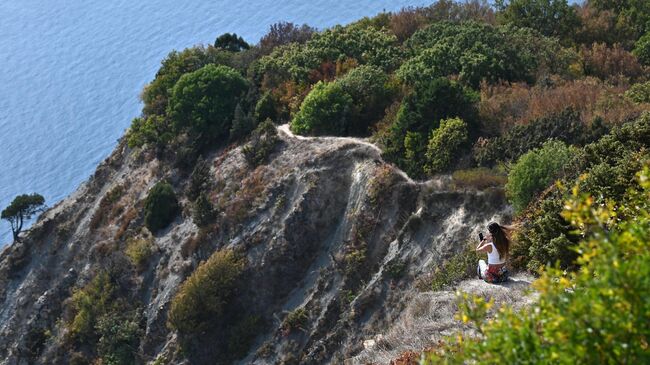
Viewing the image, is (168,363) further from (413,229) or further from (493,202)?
(493,202)

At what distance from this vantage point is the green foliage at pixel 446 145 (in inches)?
1052

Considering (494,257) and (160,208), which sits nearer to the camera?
(494,257)

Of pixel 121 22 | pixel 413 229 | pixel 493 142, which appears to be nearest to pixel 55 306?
pixel 413 229

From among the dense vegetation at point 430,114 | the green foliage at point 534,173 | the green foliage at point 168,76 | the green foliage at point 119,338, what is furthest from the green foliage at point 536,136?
the green foliage at point 168,76

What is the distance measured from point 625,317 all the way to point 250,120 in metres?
30.9

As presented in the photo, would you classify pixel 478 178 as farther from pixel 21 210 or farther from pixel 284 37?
pixel 21 210

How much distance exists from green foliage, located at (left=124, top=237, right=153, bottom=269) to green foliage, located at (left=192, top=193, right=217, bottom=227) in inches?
158

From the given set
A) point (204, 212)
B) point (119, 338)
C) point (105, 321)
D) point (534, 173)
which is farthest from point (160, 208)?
point (534, 173)

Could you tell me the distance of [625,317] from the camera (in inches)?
291

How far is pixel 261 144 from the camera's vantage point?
3466cm

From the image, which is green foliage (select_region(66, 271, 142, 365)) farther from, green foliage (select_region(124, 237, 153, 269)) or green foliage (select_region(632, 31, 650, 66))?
green foliage (select_region(632, 31, 650, 66))

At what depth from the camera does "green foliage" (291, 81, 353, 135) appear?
32.8 meters

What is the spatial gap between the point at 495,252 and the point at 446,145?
383 inches

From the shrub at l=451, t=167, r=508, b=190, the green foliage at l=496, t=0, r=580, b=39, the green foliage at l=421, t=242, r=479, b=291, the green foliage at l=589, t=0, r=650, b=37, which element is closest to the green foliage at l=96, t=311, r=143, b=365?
the green foliage at l=421, t=242, r=479, b=291
